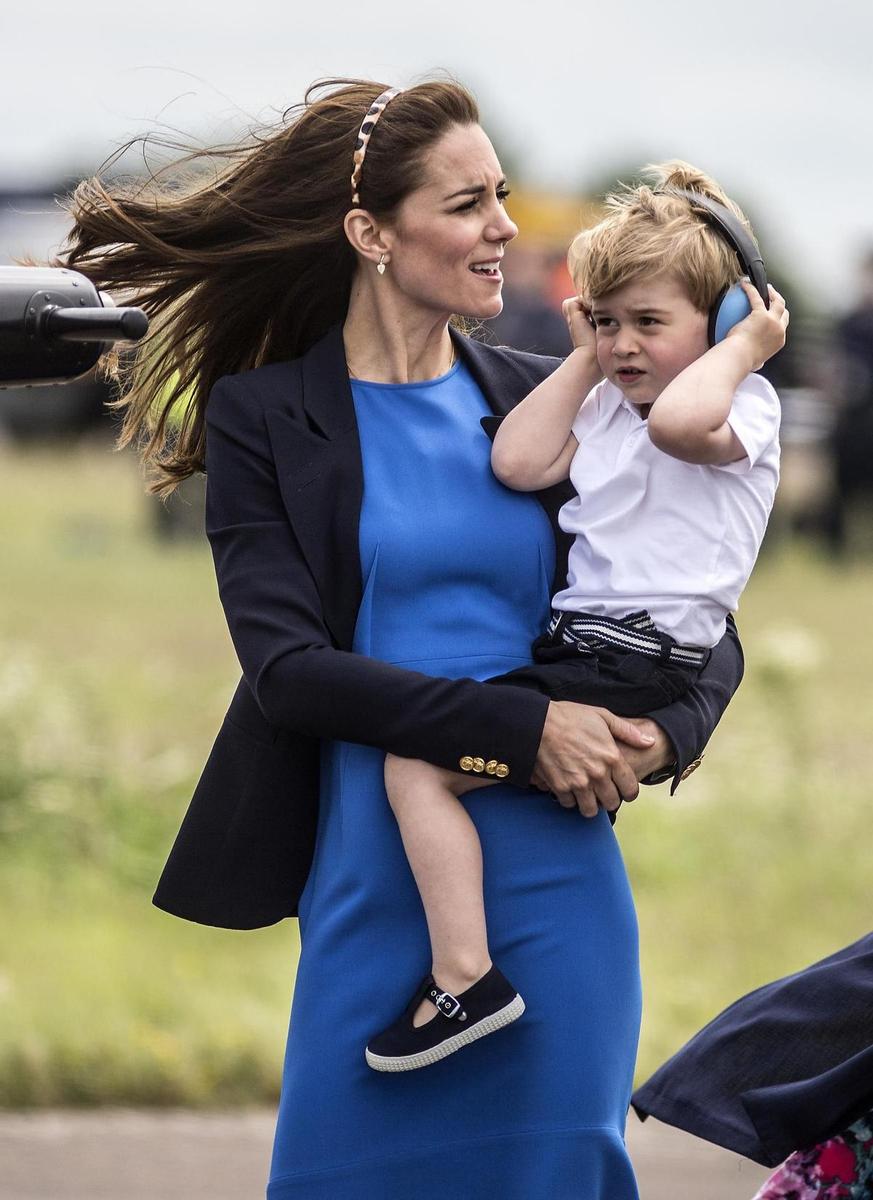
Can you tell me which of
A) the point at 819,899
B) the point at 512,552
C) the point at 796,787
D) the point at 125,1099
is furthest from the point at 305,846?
the point at 796,787

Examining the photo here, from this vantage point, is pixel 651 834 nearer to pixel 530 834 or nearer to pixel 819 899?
pixel 819 899

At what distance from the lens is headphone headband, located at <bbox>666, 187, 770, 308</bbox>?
254 cm

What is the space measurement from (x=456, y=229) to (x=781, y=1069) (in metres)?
1.23

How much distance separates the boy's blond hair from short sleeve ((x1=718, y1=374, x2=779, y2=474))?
0.13 meters

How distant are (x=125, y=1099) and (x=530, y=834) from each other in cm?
230

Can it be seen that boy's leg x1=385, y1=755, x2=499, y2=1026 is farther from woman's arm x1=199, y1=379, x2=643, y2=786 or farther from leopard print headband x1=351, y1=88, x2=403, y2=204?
leopard print headband x1=351, y1=88, x2=403, y2=204

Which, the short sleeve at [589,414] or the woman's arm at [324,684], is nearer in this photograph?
the woman's arm at [324,684]

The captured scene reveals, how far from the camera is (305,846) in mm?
2725

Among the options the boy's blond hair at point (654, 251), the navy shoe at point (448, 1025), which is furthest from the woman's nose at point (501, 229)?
the navy shoe at point (448, 1025)

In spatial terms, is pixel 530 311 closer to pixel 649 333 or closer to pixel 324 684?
pixel 649 333

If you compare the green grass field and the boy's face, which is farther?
the green grass field

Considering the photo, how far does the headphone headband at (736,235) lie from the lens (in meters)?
2.54

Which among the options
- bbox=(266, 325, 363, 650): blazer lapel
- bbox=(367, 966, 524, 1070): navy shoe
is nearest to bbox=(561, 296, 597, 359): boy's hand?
bbox=(266, 325, 363, 650): blazer lapel

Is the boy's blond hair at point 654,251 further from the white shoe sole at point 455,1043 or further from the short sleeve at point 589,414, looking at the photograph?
the white shoe sole at point 455,1043
